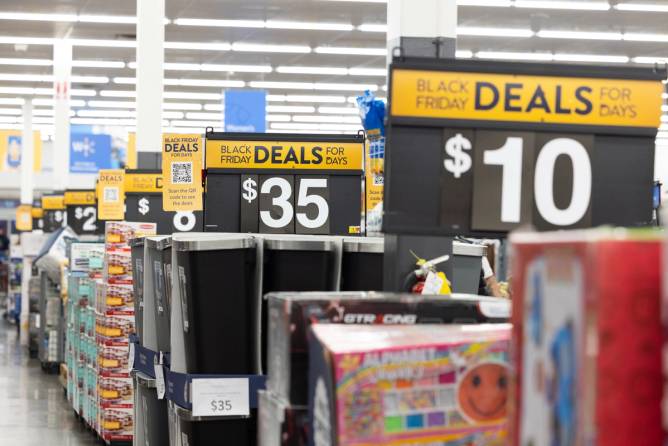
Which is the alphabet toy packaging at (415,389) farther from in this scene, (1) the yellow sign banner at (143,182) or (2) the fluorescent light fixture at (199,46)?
(2) the fluorescent light fixture at (199,46)

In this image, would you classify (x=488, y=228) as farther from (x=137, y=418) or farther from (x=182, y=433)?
(x=137, y=418)

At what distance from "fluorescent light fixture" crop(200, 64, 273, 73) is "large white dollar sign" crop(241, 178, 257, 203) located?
14.7m

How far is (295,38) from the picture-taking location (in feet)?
60.5

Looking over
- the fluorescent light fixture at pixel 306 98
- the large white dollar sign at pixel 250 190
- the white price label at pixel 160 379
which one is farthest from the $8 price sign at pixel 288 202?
the fluorescent light fixture at pixel 306 98

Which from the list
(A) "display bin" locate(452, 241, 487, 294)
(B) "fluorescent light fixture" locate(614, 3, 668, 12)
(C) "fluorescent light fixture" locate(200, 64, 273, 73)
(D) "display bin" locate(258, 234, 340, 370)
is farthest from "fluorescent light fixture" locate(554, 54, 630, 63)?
(D) "display bin" locate(258, 234, 340, 370)

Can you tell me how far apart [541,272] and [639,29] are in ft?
53.6

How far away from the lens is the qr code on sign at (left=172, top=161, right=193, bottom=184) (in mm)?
9477

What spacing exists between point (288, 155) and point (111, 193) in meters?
8.16

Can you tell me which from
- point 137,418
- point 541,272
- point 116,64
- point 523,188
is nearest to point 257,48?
point 116,64

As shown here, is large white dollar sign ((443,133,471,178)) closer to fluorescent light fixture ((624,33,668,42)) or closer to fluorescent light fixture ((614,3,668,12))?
fluorescent light fixture ((614,3,668,12))

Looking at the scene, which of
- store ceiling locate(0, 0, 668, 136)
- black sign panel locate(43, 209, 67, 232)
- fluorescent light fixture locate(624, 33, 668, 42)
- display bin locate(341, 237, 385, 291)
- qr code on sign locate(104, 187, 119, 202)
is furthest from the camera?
black sign panel locate(43, 209, 67, 232)

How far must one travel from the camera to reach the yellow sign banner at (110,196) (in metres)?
Result: 14.3

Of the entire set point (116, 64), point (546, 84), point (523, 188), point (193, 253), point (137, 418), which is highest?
point (116, 64)

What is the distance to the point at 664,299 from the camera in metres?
1.37
